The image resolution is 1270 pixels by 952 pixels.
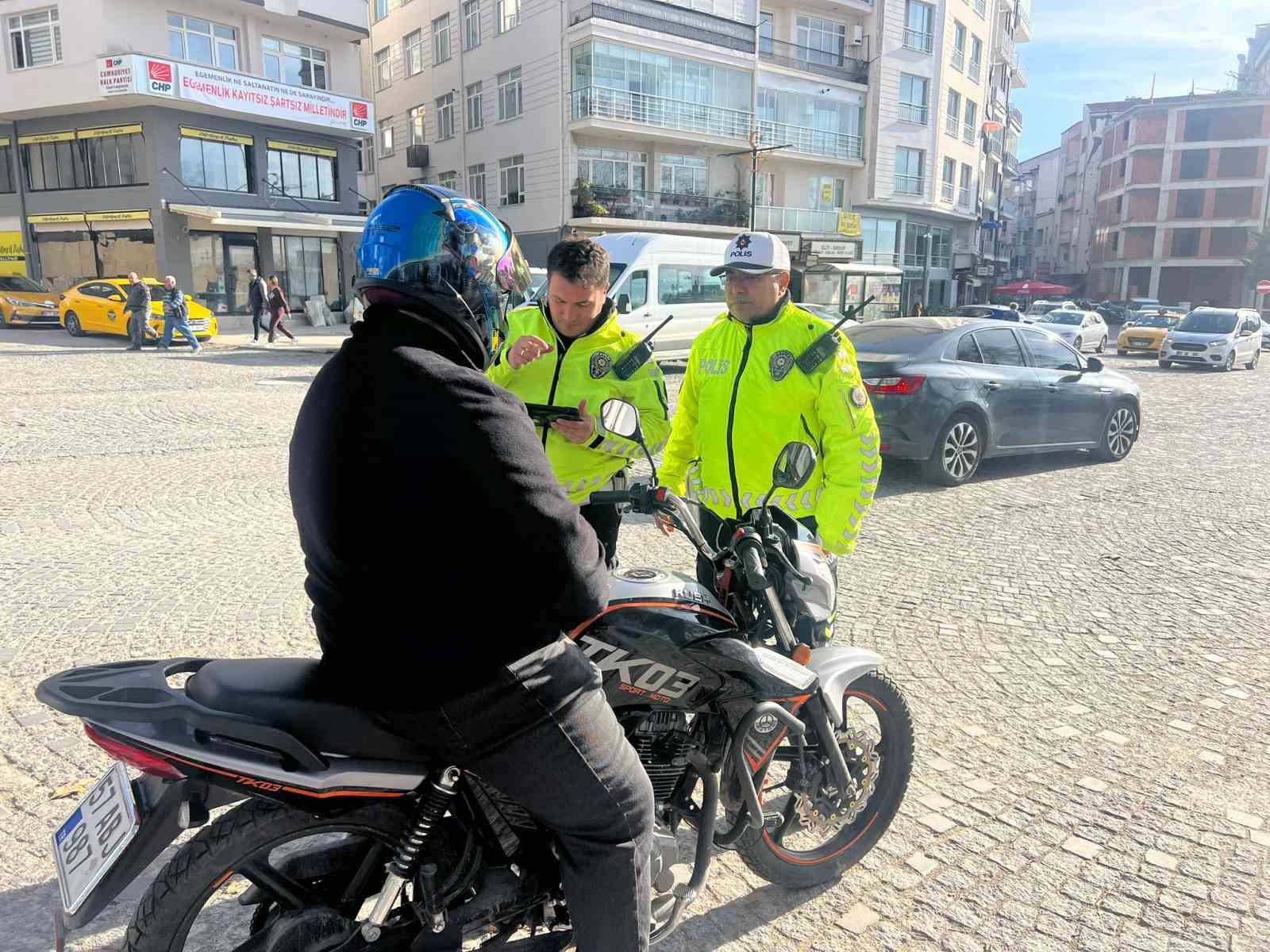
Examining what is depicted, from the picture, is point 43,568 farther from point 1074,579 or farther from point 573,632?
point 1074,579

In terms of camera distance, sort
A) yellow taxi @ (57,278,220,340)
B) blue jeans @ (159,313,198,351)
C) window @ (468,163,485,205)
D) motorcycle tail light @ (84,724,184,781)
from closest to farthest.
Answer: motorcycle tail light @ (84,724,184,781) < blue jeans @ (159,313,198,351) < yellow taxi @ (57,278,220,340) < window @ (468,163,485,205)

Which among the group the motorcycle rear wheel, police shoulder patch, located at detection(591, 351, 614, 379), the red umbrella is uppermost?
the red umbrella

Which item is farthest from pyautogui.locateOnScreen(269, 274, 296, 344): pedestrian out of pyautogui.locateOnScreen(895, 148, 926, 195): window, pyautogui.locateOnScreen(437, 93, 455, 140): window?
pyautogui.locateOnScreen(895, 148, 926, 195): window

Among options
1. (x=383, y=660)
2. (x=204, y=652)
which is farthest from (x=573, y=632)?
(x=204, y=652)

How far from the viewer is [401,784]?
170 centimetres

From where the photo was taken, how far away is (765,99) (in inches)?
1464

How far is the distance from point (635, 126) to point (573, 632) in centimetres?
3282

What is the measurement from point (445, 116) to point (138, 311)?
22.7 m

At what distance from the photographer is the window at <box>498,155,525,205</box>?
34219 millimetres

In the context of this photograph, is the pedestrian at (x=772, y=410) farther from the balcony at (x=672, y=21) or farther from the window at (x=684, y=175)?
the window at (x=684, y=175)

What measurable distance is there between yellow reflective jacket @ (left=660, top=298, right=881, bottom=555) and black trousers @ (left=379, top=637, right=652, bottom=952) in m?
1.45

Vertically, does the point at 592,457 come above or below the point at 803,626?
above

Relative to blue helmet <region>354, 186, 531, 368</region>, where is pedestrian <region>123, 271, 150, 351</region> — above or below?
below

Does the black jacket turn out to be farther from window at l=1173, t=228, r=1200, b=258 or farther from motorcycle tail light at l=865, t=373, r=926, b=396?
window at l=1173, t=228, r=1200, b=258
